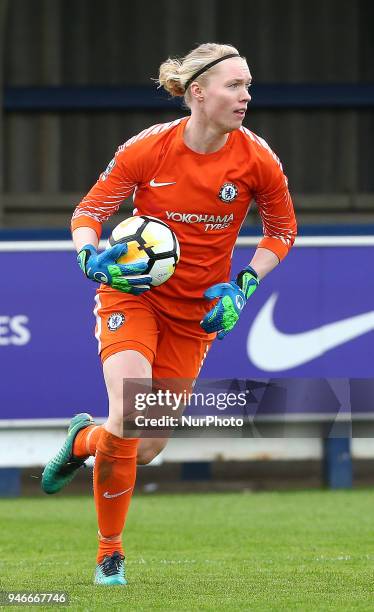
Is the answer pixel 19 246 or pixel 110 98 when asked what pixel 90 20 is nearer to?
pixel 110 98

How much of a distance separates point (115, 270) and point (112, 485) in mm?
913

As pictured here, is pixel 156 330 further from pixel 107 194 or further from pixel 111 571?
pixel 111 571

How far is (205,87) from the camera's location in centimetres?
602

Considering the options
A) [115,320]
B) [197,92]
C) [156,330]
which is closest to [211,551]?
[156,330]

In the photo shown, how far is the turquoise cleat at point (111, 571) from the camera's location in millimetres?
5883

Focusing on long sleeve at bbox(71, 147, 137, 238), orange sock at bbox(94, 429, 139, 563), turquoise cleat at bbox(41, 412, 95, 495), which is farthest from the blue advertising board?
orange sock at bbox(94, 429, 139, 563)

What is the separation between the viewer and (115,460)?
5.92 m

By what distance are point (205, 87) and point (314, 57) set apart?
14207mm

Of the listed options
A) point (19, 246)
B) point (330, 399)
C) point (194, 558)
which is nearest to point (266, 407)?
point (330, 399)

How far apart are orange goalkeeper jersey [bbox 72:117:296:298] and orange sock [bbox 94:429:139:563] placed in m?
0.70

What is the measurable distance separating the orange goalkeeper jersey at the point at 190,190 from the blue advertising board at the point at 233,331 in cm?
396

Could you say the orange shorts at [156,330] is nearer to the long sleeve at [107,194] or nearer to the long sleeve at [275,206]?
the long sleeve at [107,194]

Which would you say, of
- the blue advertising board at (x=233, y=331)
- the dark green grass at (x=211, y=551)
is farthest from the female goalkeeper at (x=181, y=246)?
the blue advertising board at (x=233, y=331)

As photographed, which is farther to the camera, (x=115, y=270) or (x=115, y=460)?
(x=115, y=460)
